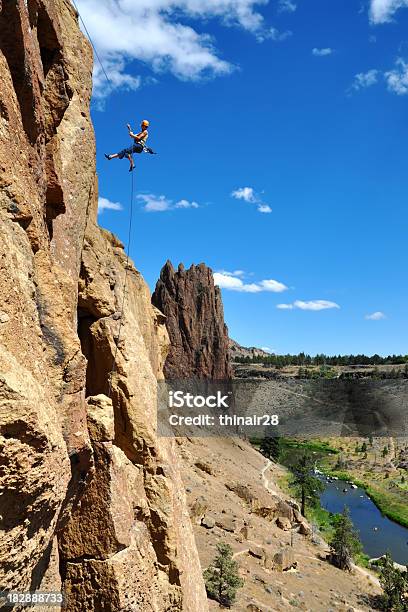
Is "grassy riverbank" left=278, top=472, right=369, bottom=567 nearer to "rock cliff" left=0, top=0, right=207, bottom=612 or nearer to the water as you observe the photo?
the water

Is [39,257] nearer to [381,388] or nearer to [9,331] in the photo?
[9,331]

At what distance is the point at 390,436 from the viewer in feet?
387

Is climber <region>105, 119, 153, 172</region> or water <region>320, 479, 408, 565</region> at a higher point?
climber <region>105, 119, 153, 172</region>

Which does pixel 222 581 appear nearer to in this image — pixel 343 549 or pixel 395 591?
pixel 395 591

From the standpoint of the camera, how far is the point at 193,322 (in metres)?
94.8

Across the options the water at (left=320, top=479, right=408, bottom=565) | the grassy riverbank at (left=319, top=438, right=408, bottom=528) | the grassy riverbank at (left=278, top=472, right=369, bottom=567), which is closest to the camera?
the grassy riverbank at (left=278, top=472, right=369, bottom=567)

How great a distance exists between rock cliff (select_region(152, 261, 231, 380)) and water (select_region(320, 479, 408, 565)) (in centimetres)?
3294

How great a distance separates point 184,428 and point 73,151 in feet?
186

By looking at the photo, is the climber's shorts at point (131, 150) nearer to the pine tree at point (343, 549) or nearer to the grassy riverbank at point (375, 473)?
the pine tree at point (343, 549)

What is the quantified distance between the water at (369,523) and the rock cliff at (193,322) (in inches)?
1297

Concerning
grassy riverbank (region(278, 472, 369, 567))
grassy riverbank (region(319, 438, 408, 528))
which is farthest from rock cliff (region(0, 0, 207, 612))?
grassy riverbank (region(319, 438, 408, 528))

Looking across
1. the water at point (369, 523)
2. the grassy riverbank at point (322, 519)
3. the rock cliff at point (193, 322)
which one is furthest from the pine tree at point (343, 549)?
the rock cliff at point (193, 322)

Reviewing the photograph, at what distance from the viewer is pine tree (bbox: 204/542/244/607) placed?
1930 cm

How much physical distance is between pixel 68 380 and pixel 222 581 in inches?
708
